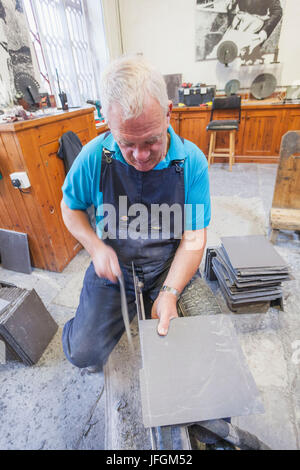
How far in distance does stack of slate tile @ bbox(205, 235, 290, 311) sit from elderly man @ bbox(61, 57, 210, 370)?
403mm

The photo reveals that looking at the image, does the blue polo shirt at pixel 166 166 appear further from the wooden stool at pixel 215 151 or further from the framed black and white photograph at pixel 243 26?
the framed black and white photograph at pixel 243 26

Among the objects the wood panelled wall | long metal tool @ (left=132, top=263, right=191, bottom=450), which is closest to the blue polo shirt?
long metal tool @ (left=132, top=263, right=191, bottom=450)

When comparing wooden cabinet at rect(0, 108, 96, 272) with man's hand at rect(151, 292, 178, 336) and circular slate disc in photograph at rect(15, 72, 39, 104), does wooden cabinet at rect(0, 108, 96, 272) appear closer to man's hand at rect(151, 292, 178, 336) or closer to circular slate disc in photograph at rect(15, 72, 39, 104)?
circular slate disc in photograph at rect(15, 72, 39, 104)

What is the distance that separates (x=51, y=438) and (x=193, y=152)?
152 centimetres

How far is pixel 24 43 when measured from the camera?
8.16 feet

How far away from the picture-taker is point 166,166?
1.15 meters

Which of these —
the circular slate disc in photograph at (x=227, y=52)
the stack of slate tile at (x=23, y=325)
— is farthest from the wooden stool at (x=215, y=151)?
the stack of slate tile at (x=23, y=325)

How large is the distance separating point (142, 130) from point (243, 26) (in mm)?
5297

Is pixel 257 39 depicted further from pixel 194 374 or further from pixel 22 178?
pixel 194 374

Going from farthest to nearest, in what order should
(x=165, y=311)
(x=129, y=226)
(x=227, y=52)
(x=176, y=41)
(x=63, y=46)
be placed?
(x=176, y=41) < (x=227, y=52) < (x=63, y=46) < (x=129, y=226) < (x=165, y=311)

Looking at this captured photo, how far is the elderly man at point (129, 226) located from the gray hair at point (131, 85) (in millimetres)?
106

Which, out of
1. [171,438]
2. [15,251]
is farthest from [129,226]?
[15,251]
